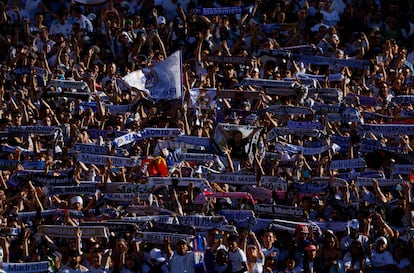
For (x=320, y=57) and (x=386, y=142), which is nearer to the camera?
(x=386, y=142)

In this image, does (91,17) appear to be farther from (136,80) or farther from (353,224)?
(353,224)

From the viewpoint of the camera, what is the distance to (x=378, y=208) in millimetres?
27641

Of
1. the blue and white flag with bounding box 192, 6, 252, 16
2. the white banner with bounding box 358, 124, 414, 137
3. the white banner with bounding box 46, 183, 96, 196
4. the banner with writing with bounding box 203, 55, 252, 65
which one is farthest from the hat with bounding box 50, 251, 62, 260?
the blue and white flag with bounding box 192, 6, 252, 16

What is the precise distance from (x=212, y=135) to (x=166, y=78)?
6.22 feet

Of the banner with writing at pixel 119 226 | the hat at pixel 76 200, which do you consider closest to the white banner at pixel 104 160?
the hat at pixel 76 200

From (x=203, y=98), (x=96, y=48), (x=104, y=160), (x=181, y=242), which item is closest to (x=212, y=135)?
(x=104, y=160)

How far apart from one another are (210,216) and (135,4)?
11.1 m

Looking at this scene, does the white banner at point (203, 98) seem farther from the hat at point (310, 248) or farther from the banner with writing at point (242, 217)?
the hat at point (310, 248)

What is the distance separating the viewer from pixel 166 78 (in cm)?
3122

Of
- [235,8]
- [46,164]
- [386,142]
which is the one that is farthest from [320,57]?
[46,164]

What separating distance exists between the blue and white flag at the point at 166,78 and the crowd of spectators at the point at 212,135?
0.74 feet

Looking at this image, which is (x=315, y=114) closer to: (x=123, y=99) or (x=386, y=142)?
(x=386, y=142)

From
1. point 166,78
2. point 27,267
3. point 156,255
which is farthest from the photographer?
point 166,78

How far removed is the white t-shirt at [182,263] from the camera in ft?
86.7
